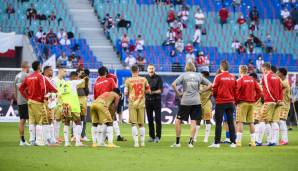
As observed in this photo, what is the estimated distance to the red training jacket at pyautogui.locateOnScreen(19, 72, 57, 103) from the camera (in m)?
22.8

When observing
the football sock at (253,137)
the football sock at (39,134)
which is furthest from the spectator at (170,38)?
the football sock at (39,134)

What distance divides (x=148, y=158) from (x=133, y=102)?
4.38m

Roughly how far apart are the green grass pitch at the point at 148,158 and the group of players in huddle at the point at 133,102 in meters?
0.71

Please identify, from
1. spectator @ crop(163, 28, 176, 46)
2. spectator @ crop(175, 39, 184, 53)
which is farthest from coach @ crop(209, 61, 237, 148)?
spectator @ crop(163, 28, 176, 46)

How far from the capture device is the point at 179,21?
50594 mm

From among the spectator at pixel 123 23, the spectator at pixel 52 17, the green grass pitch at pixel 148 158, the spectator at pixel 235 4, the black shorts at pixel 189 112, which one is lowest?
→ the green grass pitch at pixel 148 158

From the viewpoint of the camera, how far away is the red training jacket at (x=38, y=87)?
22812 mm

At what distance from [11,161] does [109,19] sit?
31.4 meters

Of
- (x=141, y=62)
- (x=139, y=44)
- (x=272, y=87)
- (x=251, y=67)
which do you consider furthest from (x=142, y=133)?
(x=139, y=44)

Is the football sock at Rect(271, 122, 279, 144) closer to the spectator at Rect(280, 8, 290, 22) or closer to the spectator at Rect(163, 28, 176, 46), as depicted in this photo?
the spectator at Rect(163, 28, 176, 46)

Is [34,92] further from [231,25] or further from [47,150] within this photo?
[231,25]

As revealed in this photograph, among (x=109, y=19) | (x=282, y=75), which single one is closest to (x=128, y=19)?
(x=109, y=19)

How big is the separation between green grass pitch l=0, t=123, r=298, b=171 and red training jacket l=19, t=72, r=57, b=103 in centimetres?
149

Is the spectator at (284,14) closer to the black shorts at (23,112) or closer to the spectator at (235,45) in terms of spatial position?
the spectator at (235,45)
